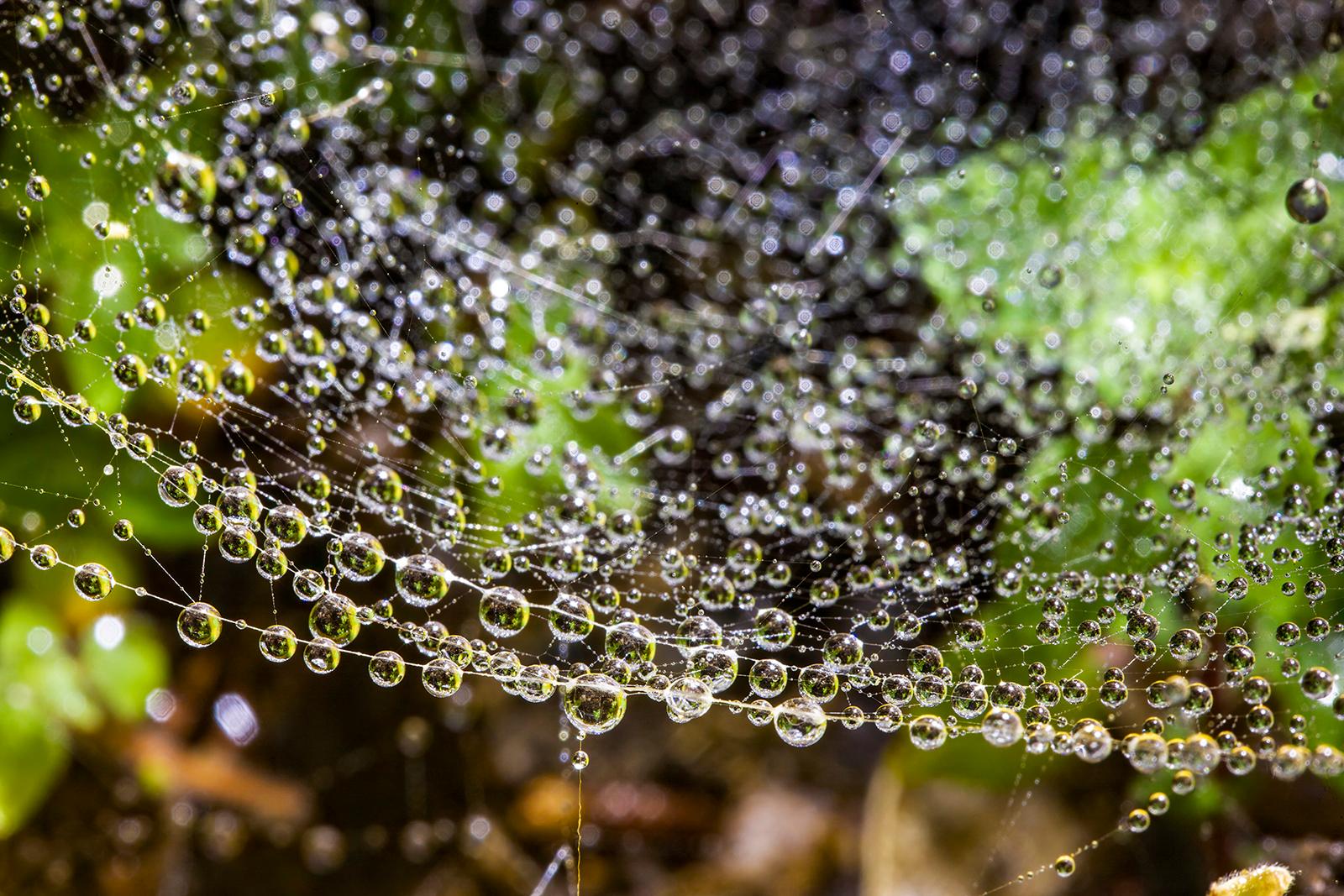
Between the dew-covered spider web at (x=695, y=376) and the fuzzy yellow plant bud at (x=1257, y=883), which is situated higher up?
the dew-covered spider web at (x=695, y=376)

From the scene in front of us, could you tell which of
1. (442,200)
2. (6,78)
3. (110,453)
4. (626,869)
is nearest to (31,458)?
(110,453)

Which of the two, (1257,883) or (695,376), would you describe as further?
(695,376)

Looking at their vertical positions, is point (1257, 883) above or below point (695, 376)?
below

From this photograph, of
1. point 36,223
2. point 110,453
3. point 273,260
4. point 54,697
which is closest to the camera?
point 36,223

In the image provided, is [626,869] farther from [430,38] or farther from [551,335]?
[430,38]

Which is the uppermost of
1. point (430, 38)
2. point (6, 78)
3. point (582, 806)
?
point (430, 38)

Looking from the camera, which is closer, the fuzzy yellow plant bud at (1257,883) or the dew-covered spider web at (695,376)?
the fuzzy yellow plant bud at (1257,883)

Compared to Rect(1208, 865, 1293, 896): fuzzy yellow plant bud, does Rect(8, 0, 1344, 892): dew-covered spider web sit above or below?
above

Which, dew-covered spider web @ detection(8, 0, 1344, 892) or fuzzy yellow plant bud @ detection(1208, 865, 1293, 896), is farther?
→ dew-covered spider web @ detection(8, 0, 1344, 892)
